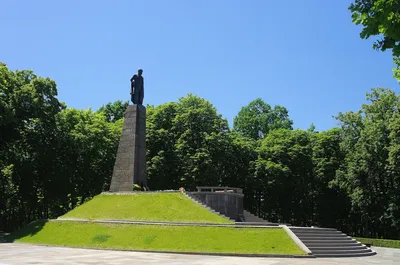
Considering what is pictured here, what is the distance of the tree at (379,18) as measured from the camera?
878 cm

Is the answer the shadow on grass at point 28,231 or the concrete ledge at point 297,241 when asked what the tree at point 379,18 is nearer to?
the concrete ledge at point 297,241

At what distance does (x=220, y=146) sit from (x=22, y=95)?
21.4m

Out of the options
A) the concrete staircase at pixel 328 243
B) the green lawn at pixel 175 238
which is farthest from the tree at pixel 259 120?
the green lawn at pixel 175 238

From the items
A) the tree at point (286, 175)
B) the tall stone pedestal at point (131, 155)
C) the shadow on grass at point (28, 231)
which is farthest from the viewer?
the tree at point (286, 175)

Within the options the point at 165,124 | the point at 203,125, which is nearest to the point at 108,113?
the point at 165,124

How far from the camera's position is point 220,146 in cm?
4688

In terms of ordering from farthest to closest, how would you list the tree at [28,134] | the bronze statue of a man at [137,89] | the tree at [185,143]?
the tree at [185,143], the tree at [28,134], the bronze statue of a man at [137,89]

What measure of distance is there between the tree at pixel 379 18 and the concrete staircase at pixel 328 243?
1562cm

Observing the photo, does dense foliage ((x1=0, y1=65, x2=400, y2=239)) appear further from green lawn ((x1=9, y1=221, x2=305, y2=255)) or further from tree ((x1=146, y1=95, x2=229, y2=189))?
green lawn ((x1=9, y1=221, x2=305, y2=255))

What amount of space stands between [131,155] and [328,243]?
17.1 meters

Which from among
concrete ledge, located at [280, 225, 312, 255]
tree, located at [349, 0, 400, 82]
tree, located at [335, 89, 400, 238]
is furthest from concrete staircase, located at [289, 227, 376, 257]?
tree, located at [349, 0, 400, 82]

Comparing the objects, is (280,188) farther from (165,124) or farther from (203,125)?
(165,124)

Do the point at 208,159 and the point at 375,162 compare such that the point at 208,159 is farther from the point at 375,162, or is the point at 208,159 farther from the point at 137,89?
the point at 375,162

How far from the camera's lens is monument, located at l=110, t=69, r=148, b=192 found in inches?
1340
